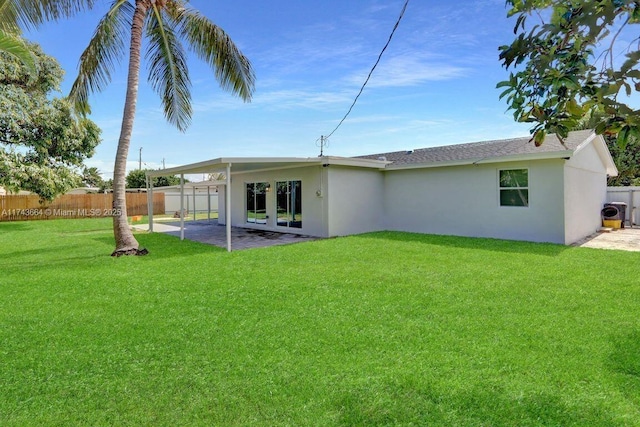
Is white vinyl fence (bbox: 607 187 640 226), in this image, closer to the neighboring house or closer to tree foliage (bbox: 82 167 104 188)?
the neighboring house

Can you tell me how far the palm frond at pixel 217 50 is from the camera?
1038 cm

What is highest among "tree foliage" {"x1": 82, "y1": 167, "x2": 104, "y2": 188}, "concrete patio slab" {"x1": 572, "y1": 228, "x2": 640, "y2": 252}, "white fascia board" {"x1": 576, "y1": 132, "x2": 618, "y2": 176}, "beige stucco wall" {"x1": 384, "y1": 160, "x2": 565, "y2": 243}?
"tree foliage" {"x1": 82, "y1": 167, "x2": 104, "y2": 188}

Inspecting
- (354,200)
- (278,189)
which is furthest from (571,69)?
(278,189)

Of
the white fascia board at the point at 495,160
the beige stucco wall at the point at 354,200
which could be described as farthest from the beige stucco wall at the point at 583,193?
the beige stucco wall at the point at 354,200

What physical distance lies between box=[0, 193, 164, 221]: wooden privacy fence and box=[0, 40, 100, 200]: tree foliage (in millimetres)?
3159

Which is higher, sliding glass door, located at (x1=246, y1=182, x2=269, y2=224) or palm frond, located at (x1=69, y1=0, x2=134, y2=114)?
palm frond, located at (x1=69, y1=0, x2=134, y2=114)

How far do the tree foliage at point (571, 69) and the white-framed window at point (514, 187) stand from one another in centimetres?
937

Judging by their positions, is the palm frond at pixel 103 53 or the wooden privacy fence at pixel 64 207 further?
the wooden privacy fence at pixel 64 207

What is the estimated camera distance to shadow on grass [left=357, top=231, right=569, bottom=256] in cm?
909

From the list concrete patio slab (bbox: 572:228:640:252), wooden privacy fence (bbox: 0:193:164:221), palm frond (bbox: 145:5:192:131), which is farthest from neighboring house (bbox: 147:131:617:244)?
wooden privacy fence (bbox: 0:193:164:221)

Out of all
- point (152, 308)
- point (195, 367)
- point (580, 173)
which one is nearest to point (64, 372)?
point (195, 367)

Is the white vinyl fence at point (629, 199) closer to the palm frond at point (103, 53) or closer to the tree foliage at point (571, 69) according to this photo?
the tree foliage at point (571, 69)

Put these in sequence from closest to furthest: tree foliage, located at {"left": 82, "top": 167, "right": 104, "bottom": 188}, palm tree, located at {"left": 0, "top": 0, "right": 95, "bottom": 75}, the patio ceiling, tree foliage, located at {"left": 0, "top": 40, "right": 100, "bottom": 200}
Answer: palm tree, located at {"left": 0, "top": 0, "right": 95, "bottom": 75} < the patio ceiling < tree foliage, located at {"left": 0, "top": 40, "right": 100, "bottom": 200} < tree foliage, located at {"left": 82, "top": 167, "right": 104, "bottom": 188}

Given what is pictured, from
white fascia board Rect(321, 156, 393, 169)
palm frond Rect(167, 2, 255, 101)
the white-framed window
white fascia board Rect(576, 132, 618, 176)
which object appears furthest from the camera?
white fascia board Rect(576, 132, 618, 176)
